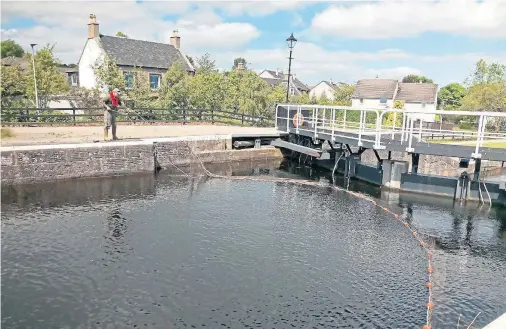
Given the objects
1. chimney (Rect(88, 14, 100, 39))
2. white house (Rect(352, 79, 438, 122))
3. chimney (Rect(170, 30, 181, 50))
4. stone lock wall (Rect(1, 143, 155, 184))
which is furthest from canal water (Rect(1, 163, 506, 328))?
white house (Rect(352, 79, 438, 122))

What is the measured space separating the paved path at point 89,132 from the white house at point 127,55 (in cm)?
1513

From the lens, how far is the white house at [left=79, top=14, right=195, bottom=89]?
39031 millimetres

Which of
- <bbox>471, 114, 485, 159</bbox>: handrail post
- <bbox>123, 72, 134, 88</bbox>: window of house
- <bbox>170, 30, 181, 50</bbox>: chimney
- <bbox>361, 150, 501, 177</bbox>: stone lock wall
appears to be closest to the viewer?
<bbox>471, 114, 485, 159</bbox>: handrail post

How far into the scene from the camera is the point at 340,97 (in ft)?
202

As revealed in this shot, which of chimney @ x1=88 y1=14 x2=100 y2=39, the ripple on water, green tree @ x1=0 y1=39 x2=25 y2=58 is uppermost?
green tree @ x1=0 y1=39 x2=25 y2=58

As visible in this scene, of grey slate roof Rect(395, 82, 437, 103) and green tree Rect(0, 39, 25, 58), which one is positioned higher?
green tree Rect(0, 39, 25, 58)

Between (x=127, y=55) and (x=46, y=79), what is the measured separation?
32.3 feet

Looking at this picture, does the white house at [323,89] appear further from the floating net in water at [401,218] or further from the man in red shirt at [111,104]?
the man in red shirt at [111,104]

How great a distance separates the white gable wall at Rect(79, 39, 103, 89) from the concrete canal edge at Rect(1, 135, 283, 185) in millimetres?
21752

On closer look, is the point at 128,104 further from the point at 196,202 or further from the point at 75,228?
the point at 75,228

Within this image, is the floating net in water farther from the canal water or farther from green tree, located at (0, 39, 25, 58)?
green tree, located at (0, 39, 25, 58)

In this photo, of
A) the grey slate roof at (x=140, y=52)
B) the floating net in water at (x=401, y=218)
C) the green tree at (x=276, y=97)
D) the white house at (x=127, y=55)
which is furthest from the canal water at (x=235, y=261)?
the grey slate roof at (x=140, y=52)

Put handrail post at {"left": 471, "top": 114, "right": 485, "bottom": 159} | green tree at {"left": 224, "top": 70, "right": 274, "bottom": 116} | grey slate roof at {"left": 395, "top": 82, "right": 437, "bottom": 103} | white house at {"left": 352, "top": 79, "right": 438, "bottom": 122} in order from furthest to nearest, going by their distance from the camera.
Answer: white house at {"left": 352, "top": 79, "right": 438, "bottom": 122} < grey slate roof at {"left": 395, "top": 82, "right": 437, "bottom": 103} < green tree at {"left": 224, "top": 70, "right": 274, "bottom": 116} < handrail post at {"left": 471, "top": 114, "right": 485, "bottom": 159}

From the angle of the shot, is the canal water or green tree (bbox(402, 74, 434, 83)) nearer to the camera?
the canal water
